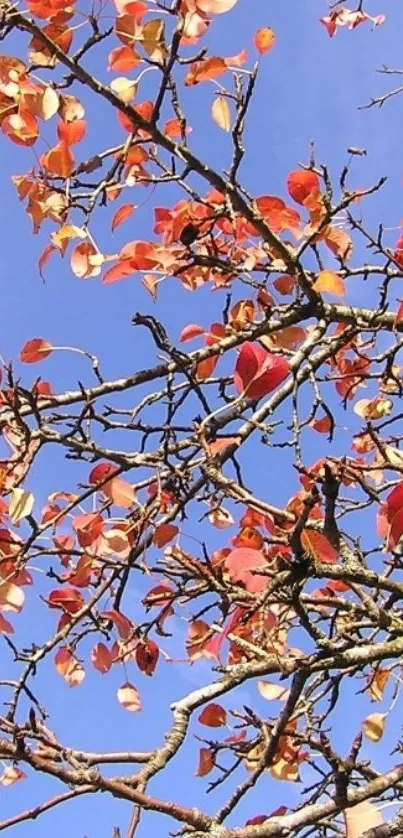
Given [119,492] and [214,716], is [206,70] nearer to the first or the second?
[119,492]

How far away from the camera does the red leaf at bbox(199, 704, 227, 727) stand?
262cm

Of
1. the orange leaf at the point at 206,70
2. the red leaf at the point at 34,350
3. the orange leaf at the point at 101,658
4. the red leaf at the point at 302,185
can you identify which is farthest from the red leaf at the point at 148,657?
the orange leaf at the point at 206,70

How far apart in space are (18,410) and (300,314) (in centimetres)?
99

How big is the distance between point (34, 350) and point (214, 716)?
1.25 meters

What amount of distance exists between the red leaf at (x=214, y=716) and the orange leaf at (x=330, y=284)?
128cm

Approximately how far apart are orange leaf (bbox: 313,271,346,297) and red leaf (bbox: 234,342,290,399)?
0.63 meters

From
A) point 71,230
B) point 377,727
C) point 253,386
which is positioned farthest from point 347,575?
point 71,230

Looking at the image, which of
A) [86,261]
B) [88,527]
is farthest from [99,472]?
[86,261]

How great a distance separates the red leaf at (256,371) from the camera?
1.85m

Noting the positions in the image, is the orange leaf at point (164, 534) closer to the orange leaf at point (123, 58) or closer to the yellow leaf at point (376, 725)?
the yellow leaf at point (376, 725)

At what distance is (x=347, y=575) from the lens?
1579 mm

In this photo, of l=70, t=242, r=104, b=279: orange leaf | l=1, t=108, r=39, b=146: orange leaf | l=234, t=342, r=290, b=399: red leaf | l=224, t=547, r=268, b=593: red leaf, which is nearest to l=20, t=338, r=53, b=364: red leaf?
l=70, t=242, r=104, b=279: orange leaf

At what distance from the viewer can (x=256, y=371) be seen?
6.09 feet

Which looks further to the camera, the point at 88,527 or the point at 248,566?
the point at 88,527
